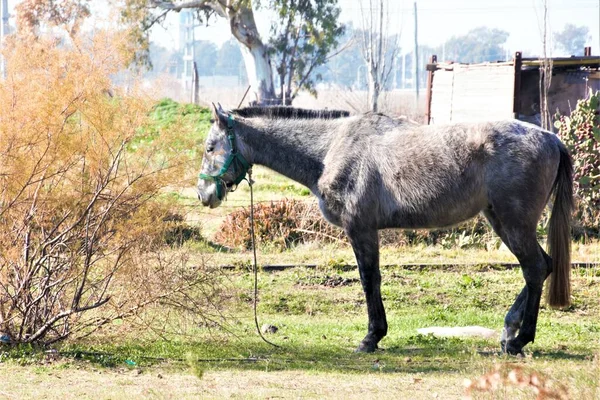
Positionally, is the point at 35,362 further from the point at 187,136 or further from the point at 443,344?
the point at 443,344

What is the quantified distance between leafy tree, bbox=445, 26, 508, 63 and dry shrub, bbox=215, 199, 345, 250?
12166 cm

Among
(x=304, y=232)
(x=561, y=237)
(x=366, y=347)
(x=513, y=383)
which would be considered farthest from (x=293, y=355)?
(x=304, y=232)

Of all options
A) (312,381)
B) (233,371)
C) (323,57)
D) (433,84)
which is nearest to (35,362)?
(233,371)

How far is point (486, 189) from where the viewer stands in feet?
31.3

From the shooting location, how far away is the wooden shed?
25.2 metres

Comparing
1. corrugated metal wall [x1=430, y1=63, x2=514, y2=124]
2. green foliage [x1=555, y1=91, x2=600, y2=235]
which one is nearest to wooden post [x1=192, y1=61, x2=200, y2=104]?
corrugated metal wall [x1=430, y1=63, x2=514, y2=124]

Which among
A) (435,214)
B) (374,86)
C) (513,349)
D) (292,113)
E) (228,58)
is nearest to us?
(513,349)

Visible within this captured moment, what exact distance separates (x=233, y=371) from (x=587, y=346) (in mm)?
3690

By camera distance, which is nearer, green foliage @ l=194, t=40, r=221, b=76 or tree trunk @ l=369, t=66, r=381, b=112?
tree trunk @ l=369, t=66, r=381, b=112

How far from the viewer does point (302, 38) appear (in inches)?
1850

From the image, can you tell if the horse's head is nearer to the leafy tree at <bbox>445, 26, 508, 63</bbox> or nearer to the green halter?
the green halter

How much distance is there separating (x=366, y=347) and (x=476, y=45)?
152474mm

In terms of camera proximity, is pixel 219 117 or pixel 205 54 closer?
pixel 219 117

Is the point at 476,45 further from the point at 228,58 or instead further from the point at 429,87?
the point at 429,87
